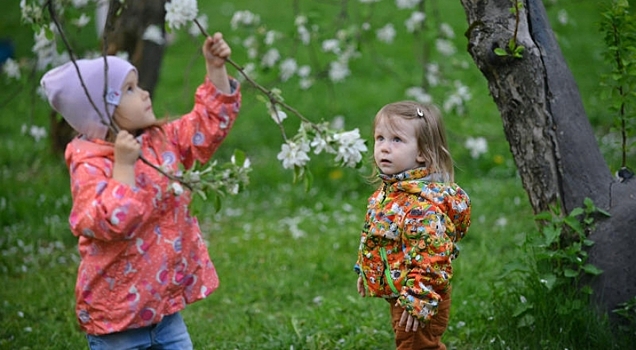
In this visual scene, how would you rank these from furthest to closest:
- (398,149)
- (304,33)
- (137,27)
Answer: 1. (137,27)
2. (304,33)
3. (398,149)

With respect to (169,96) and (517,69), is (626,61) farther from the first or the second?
(169,96)

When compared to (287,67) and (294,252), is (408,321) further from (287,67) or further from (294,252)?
(287,67)

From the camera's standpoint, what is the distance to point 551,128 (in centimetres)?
317

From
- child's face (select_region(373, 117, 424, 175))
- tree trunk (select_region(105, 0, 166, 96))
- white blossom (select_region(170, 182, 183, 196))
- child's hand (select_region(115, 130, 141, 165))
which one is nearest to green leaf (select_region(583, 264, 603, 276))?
child's face (select_region(373, 117, 424, 175))

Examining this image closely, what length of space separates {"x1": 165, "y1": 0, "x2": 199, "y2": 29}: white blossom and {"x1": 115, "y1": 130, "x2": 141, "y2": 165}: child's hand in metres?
0.59

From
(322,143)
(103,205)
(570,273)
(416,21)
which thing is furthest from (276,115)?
(416,21)

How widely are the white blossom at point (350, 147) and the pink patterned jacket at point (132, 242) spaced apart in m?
0.60

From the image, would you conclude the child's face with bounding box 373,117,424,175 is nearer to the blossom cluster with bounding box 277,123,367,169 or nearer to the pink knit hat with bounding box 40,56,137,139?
the blossom cluster with bounding box 277,123,367,169

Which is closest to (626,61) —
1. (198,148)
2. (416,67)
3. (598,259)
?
(598,259)

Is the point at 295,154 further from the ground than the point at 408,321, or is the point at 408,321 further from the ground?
the point at 295,154

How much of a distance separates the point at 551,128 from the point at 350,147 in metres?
0.81

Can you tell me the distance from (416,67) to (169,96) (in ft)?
10.6

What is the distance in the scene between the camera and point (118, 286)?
2861 millimetres

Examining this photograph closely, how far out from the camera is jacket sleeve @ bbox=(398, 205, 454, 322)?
8.20ft
